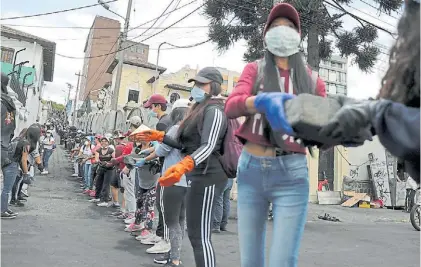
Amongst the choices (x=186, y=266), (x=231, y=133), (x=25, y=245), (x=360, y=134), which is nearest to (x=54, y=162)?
(x=25, y=245)

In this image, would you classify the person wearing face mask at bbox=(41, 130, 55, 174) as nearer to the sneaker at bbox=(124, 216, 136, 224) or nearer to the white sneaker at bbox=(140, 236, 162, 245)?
the sneaker at bbox=(124, 216, 136, 224)

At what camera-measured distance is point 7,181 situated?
673cm

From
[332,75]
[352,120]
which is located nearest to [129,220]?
[352,120]

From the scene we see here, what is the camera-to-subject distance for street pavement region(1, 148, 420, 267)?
4.48 meters

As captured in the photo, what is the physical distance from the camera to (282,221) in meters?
2.05

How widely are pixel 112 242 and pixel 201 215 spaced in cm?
283

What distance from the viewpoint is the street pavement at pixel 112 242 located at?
4.48 metres

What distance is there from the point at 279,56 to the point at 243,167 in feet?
2.11

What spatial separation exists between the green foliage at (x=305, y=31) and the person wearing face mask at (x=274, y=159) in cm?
1166

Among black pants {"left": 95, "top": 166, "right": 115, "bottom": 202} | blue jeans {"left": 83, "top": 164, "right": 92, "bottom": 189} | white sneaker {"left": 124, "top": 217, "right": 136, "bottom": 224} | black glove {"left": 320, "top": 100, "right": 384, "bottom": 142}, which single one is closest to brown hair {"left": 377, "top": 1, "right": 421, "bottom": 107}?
black glove {"left": 320, "top": 100, "right": 384, "bottom": 142}

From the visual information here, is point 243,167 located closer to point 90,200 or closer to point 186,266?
point 186,266

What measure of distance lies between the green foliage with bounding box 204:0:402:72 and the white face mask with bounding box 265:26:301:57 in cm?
1166

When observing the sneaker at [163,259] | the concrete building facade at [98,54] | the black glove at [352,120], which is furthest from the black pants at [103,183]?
the concrete building facade at [98,54]

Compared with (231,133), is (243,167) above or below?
below
